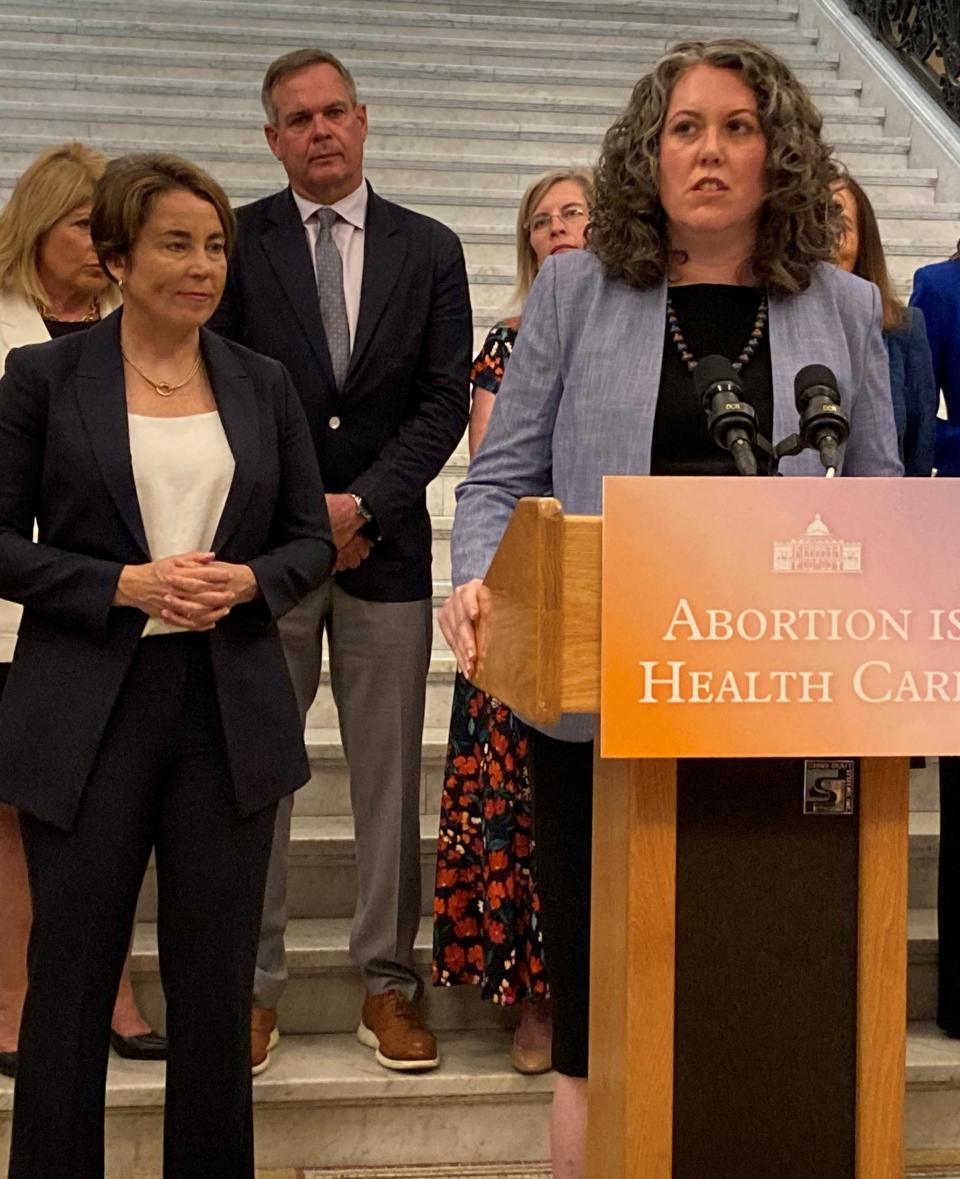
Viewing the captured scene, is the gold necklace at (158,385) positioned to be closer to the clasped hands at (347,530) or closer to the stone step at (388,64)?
the clasped hands at (347,530)

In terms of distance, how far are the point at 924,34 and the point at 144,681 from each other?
6.13 m

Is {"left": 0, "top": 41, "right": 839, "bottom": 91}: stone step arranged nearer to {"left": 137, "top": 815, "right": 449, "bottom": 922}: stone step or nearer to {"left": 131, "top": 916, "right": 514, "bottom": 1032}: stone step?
{"left": 137, "top": 815, "right": 449, "bottom": 922}: stone step

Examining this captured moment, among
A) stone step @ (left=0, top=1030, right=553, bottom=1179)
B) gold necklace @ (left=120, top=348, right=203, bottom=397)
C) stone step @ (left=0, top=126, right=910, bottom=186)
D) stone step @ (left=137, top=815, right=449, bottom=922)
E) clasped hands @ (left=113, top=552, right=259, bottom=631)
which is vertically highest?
stone step @ (left=0, top=126, right=910, bottom=186)

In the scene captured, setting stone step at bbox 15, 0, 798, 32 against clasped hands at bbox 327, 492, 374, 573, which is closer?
clasped hands at bbox 327, 492, 374, 573

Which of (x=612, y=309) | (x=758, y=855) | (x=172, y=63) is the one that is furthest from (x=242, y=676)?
(x=172, y=63)

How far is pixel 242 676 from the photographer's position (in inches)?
91.7

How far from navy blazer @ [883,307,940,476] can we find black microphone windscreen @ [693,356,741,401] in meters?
1.58

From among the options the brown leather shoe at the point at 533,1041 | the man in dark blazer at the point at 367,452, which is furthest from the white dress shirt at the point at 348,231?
the brown leather shoe at the point at 533,1041

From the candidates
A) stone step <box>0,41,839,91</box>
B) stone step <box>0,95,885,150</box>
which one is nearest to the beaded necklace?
stone step <box>0,95,885,150</box>

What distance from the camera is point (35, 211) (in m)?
2.97

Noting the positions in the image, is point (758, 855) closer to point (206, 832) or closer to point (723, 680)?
point (723, 680)

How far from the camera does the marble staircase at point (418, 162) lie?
294 cm

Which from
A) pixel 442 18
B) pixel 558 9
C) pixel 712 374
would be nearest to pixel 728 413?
pixel 712 374

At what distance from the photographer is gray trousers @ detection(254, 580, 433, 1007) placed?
9.93 feet
